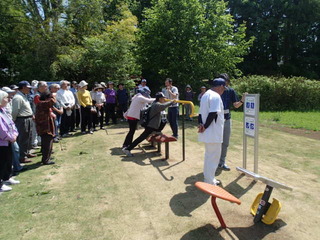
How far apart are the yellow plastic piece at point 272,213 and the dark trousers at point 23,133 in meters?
5.74

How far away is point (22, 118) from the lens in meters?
6.41

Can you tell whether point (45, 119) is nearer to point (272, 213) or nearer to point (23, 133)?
point (23, 133)

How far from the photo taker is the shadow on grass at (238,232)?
341 centimetres

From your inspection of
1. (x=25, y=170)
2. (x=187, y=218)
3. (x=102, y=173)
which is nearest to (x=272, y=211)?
(x=187, y=218)

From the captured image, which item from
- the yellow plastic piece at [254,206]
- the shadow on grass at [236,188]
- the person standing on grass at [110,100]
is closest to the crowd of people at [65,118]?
the shadow on grass at [236,188]

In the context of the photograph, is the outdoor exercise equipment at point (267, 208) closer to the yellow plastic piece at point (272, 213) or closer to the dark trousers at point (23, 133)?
the yellow plastic piece at point (272, 213)

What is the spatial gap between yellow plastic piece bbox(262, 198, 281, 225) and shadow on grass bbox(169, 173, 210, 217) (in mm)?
1045

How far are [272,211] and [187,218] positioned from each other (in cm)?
123

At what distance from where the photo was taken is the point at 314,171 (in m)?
5.95

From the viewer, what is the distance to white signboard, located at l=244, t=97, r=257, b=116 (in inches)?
198

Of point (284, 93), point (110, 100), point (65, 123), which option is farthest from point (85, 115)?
point (284, 93)

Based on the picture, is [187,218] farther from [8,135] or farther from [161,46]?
[161,46]

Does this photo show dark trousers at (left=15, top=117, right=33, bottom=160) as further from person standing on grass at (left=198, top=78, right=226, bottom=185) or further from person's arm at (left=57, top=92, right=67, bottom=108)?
person standing on grass at (left=198, top=78, right=226, bottom=185)

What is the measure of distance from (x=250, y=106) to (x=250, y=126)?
0.41 meters
